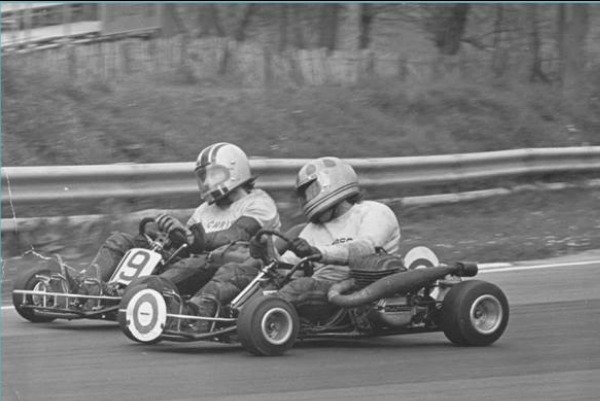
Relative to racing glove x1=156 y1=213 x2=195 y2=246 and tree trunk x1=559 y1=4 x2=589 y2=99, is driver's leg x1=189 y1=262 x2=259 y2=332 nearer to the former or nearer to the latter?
racing glove x1=156 y1=213 x2=195 y2=246

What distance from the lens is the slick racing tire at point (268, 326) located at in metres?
6.30

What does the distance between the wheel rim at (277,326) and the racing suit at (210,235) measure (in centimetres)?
39

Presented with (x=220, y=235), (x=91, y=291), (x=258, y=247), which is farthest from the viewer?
(x=91, y=291)

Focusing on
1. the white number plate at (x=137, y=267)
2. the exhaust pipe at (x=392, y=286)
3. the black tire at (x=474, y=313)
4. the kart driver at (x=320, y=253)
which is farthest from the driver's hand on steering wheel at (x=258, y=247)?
the black tire at (x=474, y=313)

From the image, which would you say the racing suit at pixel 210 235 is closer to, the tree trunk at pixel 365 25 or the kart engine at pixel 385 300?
the kart engine at pixel 385 300

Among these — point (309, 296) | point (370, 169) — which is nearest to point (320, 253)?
point (309, 296)

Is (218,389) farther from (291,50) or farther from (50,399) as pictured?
(291,50)

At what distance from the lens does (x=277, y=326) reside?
6.45m

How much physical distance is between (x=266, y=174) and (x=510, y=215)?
120 centimetres

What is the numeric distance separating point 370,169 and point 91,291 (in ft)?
6.68

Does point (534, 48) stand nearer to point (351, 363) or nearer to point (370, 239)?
point (370, 239)

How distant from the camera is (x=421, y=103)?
5.37 metres

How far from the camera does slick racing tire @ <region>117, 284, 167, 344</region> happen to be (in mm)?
6422

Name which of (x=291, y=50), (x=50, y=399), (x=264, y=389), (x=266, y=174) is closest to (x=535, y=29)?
(x=291, y=50)
